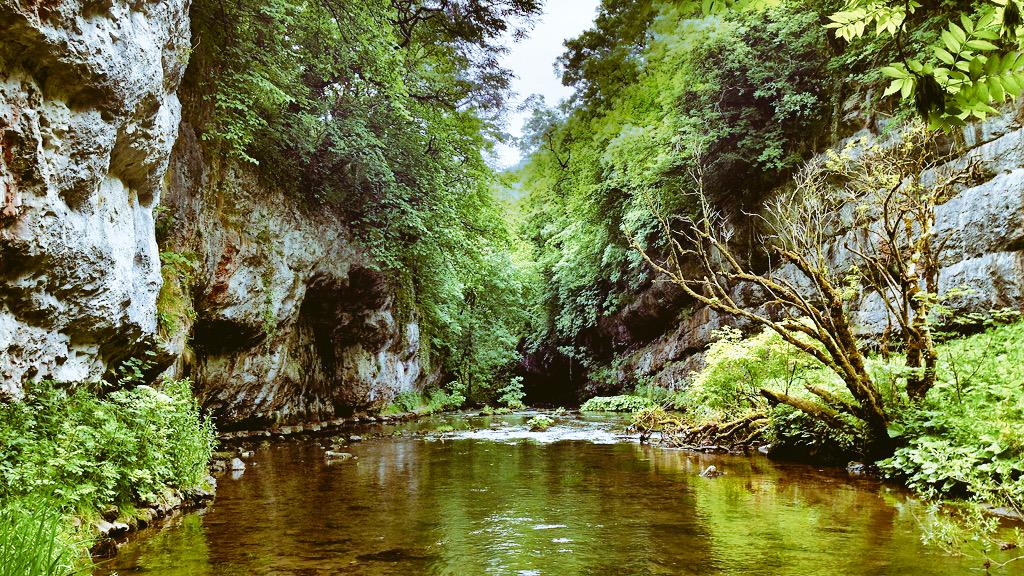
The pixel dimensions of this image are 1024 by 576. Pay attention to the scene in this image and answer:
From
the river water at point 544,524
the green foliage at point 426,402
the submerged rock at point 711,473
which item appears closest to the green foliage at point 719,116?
the submerged rock at point 711,473

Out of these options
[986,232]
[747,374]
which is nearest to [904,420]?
[747,374]

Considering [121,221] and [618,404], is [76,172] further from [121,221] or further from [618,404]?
[618,404]

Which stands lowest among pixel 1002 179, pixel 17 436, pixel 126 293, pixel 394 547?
pixel 394 547

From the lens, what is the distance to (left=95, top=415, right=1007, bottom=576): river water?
449 centimetres

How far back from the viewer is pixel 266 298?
12.3m

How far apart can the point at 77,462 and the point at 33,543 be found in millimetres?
1929

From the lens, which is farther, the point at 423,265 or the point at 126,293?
the point at 423,265

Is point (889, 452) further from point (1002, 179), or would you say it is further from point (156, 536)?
point (156, 536)

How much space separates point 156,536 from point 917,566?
6.87 meters

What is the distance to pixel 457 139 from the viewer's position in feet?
56.5

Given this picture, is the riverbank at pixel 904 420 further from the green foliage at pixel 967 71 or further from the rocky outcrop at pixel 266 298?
the rocky outcrop at pixel 266 298

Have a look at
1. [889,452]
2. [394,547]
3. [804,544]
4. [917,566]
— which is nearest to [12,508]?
[394,547]

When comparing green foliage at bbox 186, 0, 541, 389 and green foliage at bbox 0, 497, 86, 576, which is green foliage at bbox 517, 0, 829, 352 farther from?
green foliage at bbox 0, 497, 86, 576

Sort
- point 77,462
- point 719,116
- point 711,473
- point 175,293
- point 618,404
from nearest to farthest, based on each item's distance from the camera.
Answer: point 77,462 → point 711,473 → point 175,293 → point 719,116 → point 618,404
